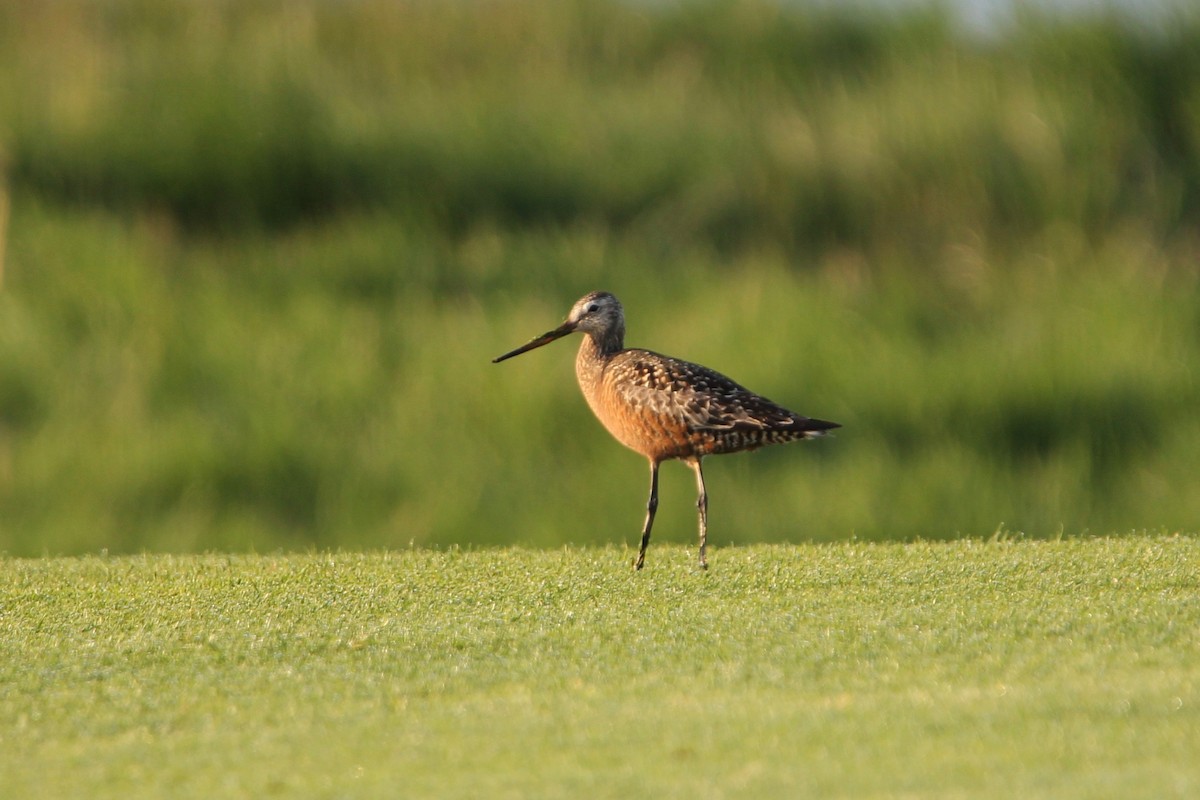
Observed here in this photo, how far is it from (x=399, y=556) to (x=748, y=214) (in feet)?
14.4

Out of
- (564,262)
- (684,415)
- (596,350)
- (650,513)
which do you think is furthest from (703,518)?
(564,262)

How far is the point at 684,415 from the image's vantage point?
5.90 m

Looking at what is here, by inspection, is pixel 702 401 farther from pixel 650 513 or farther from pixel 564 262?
pixel 564 262

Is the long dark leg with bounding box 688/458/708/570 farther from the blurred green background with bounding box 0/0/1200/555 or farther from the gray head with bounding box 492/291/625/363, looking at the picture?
the blurred green background with bounding box 0/0/1200/555

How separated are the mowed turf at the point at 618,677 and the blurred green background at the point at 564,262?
2.42 meters

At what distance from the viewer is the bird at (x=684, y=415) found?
590cm

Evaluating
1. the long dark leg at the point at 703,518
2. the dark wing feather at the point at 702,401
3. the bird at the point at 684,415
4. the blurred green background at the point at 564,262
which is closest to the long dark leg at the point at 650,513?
the bird at the point at 684,415

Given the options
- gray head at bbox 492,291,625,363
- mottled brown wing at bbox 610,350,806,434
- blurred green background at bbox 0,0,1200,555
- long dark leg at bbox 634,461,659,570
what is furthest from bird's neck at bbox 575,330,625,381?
blurred green background at bbox 0,0,1200,555

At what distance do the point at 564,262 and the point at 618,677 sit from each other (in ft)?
18.4

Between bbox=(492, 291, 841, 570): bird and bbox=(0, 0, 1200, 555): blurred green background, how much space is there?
1.91 metres

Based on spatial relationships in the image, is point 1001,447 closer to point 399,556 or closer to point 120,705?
point 399,556

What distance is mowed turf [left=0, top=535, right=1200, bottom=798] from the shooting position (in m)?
3.40

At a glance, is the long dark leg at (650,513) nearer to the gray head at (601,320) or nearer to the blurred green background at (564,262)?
the gray head at (601,320)

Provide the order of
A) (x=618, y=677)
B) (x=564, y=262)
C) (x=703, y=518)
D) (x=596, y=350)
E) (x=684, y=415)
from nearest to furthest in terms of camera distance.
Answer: (x=618, y=677)
(x=684, y=415)
(x=703, y=518)
(x=596, y=350)
(x=564, y=262)
